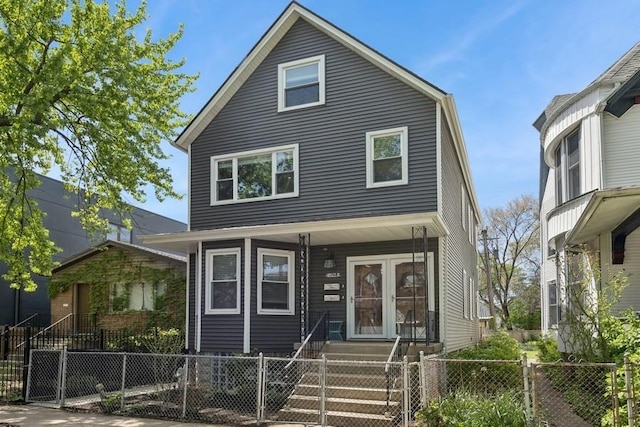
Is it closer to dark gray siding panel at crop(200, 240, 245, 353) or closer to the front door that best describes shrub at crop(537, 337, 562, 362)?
the front door

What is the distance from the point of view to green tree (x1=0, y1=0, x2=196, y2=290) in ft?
43.0

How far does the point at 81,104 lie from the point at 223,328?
6286mm

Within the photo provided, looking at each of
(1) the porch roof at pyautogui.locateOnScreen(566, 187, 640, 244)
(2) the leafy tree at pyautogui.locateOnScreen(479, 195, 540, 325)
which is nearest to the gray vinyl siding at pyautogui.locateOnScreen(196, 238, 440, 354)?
(1) the porch roof at pyautogui.locateOnScreen(566, 187, 640, 244)

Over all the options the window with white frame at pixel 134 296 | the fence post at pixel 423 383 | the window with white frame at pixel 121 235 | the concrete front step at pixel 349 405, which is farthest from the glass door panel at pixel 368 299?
the window with white frame at pixel 121 235

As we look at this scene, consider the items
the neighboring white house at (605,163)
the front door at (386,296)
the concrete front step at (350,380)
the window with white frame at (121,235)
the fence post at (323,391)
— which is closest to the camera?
the fence post at (323,391)

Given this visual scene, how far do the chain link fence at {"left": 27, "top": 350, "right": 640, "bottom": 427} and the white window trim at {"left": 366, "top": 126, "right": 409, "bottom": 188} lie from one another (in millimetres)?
4279

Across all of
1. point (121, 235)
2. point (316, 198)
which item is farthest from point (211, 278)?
point (121, 235)

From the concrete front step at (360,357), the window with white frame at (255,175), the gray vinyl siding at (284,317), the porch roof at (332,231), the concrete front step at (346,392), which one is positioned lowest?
the concrete front step at (346,392)

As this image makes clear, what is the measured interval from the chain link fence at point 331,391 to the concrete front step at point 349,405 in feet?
0.06

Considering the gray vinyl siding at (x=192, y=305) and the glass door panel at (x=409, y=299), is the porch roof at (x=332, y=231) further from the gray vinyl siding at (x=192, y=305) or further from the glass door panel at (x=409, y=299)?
the glass door panel at (x=409, y=299)

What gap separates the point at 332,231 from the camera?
1298cm

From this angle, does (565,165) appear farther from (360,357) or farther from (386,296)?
(360,357)

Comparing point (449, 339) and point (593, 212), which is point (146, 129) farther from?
point (593, 212)

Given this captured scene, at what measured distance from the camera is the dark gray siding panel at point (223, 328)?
13805mm
